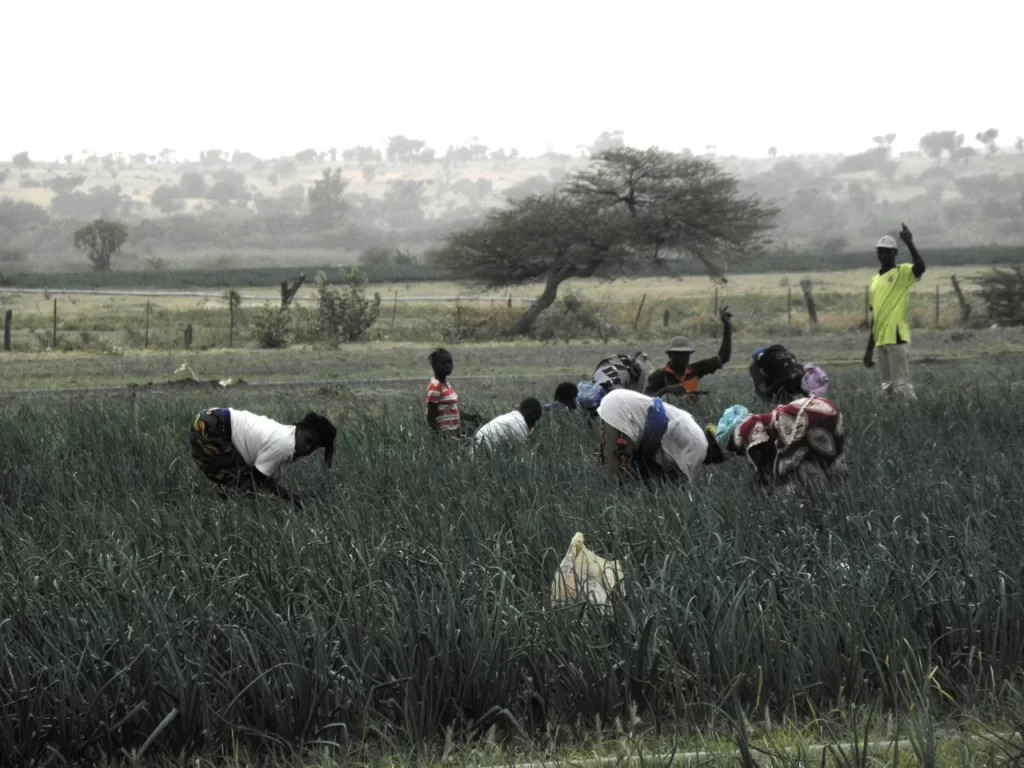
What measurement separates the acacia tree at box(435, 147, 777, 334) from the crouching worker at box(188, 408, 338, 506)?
32455 millimetres

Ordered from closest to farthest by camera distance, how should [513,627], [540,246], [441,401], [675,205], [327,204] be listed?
[513,627] < [441,401] < [540,246] < [675,205] < [327,204]

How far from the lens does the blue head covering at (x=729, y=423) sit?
25.6 feet

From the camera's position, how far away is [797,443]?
24.5 feet

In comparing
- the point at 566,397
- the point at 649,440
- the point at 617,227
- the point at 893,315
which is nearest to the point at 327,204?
the point at 617,227

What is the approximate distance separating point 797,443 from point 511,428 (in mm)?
3162

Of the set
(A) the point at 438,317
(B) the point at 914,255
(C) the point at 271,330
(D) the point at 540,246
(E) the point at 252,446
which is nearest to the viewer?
(E) the point at 252,446

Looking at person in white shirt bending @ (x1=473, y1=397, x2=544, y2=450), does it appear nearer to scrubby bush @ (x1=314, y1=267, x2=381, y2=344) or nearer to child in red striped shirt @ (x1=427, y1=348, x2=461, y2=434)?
child in red striped shirt @ (x1=427, y1=348, x2=461, y2=434)

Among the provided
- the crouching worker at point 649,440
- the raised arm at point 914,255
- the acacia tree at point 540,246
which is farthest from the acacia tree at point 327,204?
the crouching worker at point 649,440

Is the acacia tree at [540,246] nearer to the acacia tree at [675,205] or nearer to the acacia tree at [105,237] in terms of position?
the acacia tree at [675,205]

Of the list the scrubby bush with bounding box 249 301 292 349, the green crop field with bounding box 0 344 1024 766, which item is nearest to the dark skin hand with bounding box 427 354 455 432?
the green crop field with bounding box 0 344 1024 766

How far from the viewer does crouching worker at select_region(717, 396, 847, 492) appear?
7453 millimetres

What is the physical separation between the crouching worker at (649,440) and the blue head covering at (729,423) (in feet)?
1.15

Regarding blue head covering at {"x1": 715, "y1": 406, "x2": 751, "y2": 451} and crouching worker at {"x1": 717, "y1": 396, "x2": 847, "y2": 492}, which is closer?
crouching worker at {"x1": 717, "y1": 396, "x2": 847, "y2": 492}

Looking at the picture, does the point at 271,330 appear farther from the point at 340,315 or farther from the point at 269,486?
the point at 269,486
